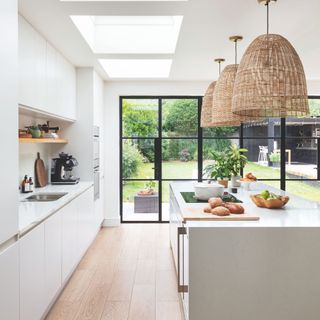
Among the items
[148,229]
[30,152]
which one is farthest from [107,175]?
[30,152]

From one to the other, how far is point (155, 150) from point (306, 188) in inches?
114

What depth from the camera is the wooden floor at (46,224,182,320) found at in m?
2.88

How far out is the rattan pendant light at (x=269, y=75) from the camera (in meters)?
2.07

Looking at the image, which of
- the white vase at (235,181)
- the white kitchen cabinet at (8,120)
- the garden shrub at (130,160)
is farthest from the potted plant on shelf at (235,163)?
the white kitchen cabinet at (8,120)

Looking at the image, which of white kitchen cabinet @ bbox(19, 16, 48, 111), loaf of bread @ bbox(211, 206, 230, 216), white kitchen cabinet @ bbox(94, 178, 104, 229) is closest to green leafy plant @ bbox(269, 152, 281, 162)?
white kitchen cabinet @ bbox(94, 178, 104, 229)

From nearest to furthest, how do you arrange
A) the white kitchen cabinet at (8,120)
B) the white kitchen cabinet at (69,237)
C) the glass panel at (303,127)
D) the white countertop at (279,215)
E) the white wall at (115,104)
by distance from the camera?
1. the white kitchen cabinet at (8,120)
2. the white countertop at (279,215)
3. the white kitchen cabinet at (69,237)
4. the white wall at (115,104)
5. the glass panel at (303,127)

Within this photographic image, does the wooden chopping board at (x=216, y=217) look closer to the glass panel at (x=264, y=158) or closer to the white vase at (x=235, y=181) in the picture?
the white vase at (x=235, y=181)

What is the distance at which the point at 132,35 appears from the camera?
3.93m

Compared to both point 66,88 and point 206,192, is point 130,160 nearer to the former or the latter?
point 66,88

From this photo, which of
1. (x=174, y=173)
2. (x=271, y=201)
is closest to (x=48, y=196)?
(x=271, y=201)

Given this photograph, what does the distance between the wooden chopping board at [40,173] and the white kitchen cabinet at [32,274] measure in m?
1.75

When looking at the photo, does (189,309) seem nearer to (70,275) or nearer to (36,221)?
(36,221)

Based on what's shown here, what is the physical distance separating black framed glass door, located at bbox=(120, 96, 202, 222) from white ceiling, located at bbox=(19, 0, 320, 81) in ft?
5.69

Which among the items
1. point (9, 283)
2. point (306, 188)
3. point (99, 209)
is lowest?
point (99, 209)
